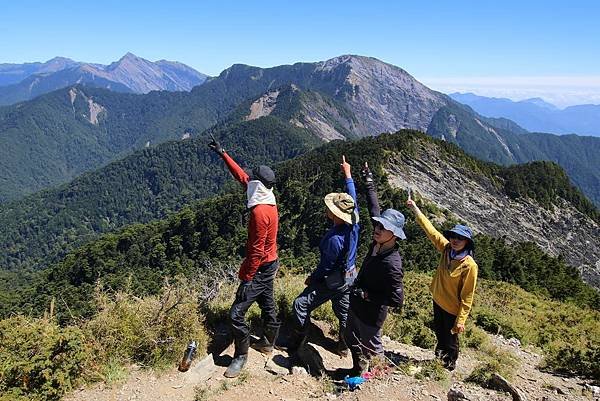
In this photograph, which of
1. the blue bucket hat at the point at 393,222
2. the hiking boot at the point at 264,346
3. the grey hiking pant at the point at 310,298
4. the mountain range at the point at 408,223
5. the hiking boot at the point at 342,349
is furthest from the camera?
the mountain range at the point at 408,223

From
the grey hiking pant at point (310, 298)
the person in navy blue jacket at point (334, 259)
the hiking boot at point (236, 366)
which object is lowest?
the hiking boot at point (236, 366)

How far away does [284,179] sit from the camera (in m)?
73.6

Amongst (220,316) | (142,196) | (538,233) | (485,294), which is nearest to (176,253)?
(538,233)

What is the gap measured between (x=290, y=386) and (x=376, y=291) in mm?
1749

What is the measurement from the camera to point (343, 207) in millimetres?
6047

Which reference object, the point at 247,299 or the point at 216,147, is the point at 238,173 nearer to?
the point at 216,147

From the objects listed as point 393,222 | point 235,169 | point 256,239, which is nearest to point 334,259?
point 393,222

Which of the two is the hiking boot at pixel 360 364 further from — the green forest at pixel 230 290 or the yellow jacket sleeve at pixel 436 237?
the yellow jacket sleeve at pixel 436 237

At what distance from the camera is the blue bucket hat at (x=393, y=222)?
561 cm

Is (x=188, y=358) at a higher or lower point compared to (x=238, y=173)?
lower

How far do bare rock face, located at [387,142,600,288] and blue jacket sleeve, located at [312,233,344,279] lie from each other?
47.9 metres

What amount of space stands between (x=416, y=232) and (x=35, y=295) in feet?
173

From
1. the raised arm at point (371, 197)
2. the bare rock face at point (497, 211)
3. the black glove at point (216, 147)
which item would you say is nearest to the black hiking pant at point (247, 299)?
the raised arm at point (371, 197)

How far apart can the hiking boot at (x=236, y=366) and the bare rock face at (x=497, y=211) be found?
48.3 meters
